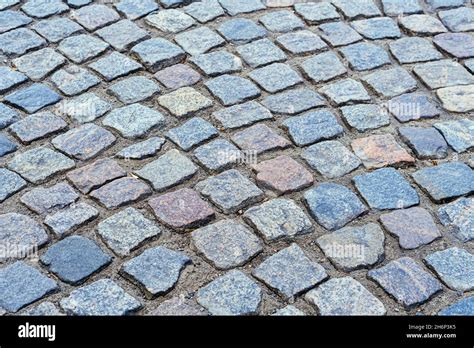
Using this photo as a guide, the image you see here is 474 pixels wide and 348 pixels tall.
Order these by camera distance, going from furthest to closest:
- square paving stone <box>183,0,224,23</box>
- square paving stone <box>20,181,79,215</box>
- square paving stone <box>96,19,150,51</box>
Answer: square paving stone <box>183,0,224,23</box>
square paving stone <box>96,19,150,51</box>
square paving stone <box>20,181,79,215</box>

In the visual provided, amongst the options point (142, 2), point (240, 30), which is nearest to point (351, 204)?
point (240, 30)

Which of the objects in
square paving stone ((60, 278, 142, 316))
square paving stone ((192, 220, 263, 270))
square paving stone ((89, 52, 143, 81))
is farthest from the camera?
square paving stone ((89, 52, 143, 81))

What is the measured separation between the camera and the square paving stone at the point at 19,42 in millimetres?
4535

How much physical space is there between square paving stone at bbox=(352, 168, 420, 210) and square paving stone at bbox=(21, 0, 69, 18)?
2.32m

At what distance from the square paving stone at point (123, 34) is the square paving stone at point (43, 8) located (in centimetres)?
37

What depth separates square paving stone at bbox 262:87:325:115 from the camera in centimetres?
413

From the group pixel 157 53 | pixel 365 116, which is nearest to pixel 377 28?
pixel 365 116

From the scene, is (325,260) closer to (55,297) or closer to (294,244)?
(294,244)

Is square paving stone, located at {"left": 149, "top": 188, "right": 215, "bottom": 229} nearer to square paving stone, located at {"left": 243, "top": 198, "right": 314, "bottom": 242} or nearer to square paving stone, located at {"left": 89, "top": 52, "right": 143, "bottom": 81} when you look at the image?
square paving stone, located at {"left": 243, "top": 198, "right": 314, "bottom": 242}

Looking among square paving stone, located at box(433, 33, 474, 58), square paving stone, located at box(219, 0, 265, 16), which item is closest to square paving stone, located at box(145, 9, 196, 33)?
square paving stone, located at box(219, 0, 265, 16)

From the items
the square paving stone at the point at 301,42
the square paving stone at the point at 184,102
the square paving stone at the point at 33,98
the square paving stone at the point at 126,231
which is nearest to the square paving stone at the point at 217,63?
the square paving stone at the point at 184,102

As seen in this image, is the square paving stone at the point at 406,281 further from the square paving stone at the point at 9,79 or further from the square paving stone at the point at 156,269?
the square paving stone at the point at 9,79

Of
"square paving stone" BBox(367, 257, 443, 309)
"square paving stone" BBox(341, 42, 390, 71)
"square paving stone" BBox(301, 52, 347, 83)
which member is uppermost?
"square paving stone" BBox(341, 42, 390, 71)

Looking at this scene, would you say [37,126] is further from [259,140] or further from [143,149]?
[259,140]
